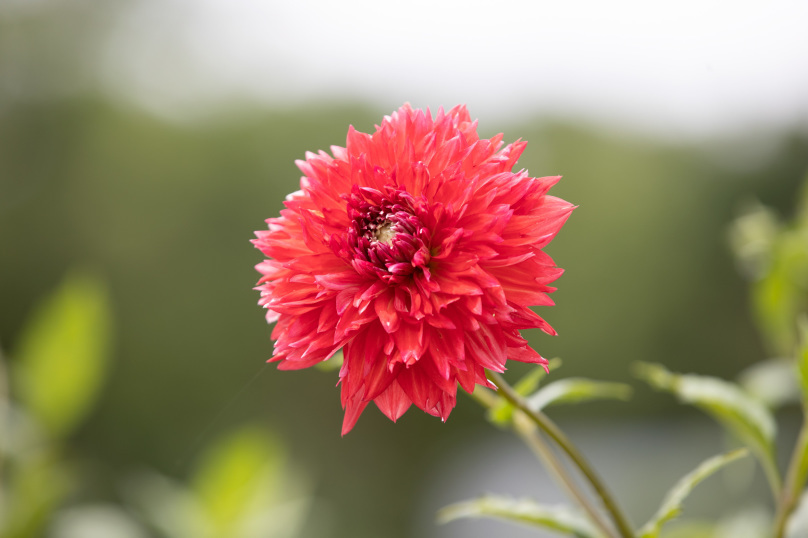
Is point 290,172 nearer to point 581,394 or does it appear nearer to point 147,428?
point 147,428

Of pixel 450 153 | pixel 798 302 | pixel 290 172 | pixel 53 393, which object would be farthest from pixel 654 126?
pixel 450 153

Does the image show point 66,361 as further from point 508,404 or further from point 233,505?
point 508,404

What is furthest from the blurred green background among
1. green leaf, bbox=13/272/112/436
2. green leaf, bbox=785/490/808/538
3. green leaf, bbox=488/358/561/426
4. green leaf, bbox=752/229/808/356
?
green leaf, bbox=488/358/561/426

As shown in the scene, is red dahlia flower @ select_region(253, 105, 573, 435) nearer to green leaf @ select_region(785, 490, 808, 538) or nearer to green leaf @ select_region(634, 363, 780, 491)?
green leaf @ select_region(634, 363, 780, 491)

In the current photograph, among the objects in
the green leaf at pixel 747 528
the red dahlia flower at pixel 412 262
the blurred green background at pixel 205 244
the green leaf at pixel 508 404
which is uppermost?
the red dahlia flower at pixel 412 262

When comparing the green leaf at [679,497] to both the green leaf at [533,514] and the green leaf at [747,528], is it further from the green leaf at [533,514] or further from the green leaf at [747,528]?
the green leaf at [747,528]

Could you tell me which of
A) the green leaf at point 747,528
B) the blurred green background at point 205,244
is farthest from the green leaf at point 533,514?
the blurred green background at point 205,244

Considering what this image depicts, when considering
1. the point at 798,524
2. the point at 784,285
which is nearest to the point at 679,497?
the point at 798,524
